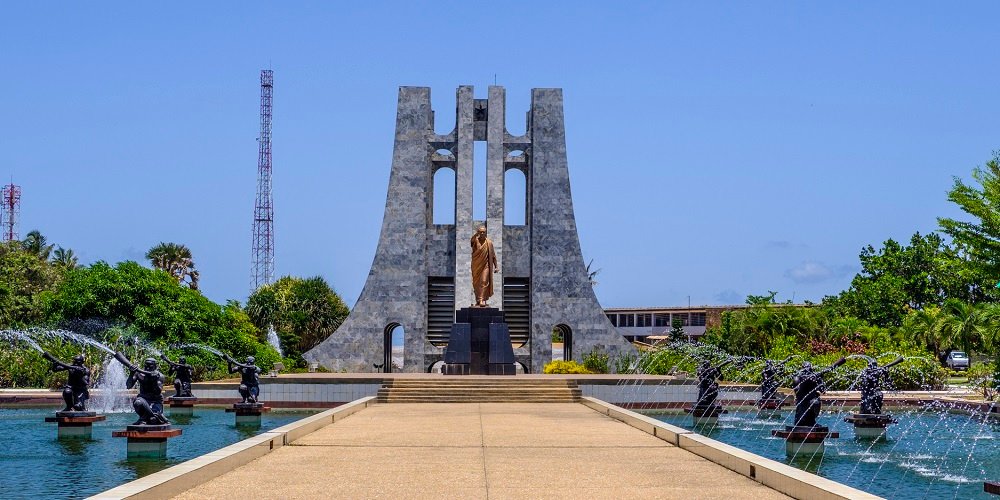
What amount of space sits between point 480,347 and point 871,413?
13388 mm

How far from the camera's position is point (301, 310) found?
225 feet

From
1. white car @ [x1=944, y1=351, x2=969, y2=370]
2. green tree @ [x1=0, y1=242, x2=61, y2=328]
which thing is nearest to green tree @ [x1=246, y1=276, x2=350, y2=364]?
green tree @ [x1=0, y1=242, x2=61, y2=328]

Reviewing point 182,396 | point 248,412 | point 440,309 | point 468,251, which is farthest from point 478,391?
point 440,309

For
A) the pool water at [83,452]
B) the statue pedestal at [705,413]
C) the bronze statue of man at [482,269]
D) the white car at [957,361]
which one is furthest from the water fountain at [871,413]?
the white car at [957,361]

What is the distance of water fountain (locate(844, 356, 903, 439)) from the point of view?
Result: 21.6 meters

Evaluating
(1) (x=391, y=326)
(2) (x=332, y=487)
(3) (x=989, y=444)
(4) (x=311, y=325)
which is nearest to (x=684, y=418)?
(3) (x=989, y=444)

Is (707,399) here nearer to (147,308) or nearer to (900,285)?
(147,308)

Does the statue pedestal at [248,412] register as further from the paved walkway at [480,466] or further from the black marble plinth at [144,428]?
the black marble plinth at [144,428]

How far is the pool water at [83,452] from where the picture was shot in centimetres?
1440

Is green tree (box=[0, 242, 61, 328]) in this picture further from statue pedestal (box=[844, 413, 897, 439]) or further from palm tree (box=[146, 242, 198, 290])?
statue pedestal (box=[844, 413, 897, 439])

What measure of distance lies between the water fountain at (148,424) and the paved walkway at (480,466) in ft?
7.37

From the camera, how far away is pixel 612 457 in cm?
1455

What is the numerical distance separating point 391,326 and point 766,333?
15414mm

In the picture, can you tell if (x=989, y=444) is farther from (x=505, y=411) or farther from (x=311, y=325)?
(x=311, y=325)
